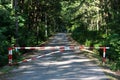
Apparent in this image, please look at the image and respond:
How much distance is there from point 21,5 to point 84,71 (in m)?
20.8

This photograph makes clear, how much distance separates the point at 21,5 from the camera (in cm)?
3588

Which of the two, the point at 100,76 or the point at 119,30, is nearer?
the point at 100,76

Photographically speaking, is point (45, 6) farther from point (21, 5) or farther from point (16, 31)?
point (16, 31)

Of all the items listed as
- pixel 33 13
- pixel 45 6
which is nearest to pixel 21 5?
pixel 33 13

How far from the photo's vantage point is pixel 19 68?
17453 mm

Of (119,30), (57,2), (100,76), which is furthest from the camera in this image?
(57,2)

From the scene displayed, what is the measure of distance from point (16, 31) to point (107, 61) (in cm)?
679

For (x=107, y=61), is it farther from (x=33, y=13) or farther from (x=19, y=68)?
(x=33, y=13)

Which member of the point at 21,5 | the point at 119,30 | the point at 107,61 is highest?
the point at 21,5

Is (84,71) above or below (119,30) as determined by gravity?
below

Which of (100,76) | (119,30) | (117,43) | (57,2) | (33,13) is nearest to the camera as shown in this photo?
(100,76)

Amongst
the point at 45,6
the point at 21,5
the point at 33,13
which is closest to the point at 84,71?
the point at 21,5

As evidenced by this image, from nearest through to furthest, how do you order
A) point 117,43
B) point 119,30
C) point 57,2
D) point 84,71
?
point 84,71
point 117,43
point 119,30
point 57,2

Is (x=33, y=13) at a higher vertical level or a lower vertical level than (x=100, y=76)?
higher
